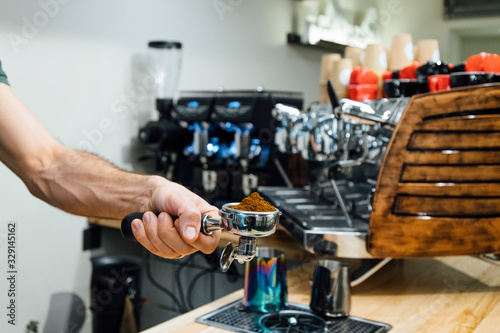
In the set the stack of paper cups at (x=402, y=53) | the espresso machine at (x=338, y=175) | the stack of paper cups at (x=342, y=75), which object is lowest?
the espresso machine at (x=338, y=175)

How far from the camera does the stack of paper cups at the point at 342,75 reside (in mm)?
1793

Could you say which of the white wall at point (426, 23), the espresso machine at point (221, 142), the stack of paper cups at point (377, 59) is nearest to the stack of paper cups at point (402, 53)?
the stack of paper cups at point (377, 59)

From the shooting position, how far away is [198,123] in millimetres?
2215

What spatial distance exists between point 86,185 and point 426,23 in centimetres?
318

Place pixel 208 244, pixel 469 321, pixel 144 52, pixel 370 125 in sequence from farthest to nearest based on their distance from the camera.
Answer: pixel 144 52 → pixel 370 125 → pixel 469 321 → pixel 208 244

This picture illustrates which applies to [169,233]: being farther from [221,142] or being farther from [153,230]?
[221,142]

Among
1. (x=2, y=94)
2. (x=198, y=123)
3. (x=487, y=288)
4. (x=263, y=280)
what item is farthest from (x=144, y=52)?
(x=487, y=288)

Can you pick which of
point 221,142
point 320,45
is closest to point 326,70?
point 221,142

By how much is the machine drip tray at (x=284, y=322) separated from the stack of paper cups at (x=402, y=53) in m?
0.94

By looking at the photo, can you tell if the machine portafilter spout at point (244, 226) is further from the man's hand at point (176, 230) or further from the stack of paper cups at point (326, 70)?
the stack of paper cups at point (326, 70)

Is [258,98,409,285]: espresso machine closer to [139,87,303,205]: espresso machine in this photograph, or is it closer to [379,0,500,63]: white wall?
[139,87,303,205]: espresso machine

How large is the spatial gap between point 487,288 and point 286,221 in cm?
54

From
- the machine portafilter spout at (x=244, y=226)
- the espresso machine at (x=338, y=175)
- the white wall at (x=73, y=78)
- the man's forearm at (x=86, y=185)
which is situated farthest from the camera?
the white wall at (x=73, y=78)

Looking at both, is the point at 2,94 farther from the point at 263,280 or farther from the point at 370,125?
the point at 370,125
